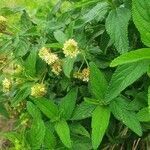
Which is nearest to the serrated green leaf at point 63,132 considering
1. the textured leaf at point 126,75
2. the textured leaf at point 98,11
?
the textured leaf at point 126,75

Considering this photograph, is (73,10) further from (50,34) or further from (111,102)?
(111,102)

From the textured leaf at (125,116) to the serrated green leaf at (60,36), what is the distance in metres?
0.27

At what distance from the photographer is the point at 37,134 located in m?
1.62

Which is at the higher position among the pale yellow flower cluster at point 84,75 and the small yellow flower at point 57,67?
the small yellow flower at point 57,67

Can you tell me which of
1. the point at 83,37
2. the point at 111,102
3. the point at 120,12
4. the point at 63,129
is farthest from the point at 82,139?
the point at 120,12

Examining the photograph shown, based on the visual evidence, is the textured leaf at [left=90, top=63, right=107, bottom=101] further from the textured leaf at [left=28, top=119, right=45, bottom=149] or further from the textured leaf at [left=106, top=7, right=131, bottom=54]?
the textured leaf at [left=28, top=119, right=45, bottom=149]

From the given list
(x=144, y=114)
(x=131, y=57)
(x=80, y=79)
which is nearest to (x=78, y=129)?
(x=80, y=79)

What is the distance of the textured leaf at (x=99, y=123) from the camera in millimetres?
1518

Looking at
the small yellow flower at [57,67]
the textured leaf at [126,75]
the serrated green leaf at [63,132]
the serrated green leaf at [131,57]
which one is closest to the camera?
the serrated green leaf at [131,57]

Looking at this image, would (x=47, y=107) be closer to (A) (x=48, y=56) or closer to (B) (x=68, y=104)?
(B) (x=68, y=104)

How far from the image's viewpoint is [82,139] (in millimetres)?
1712

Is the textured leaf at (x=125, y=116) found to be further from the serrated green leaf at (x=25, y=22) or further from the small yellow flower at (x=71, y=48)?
the serrated green leaf at (x=25, y=22)

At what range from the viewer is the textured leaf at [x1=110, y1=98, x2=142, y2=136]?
152cm

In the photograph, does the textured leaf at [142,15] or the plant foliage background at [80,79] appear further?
the plant foliage background at [80,79]
